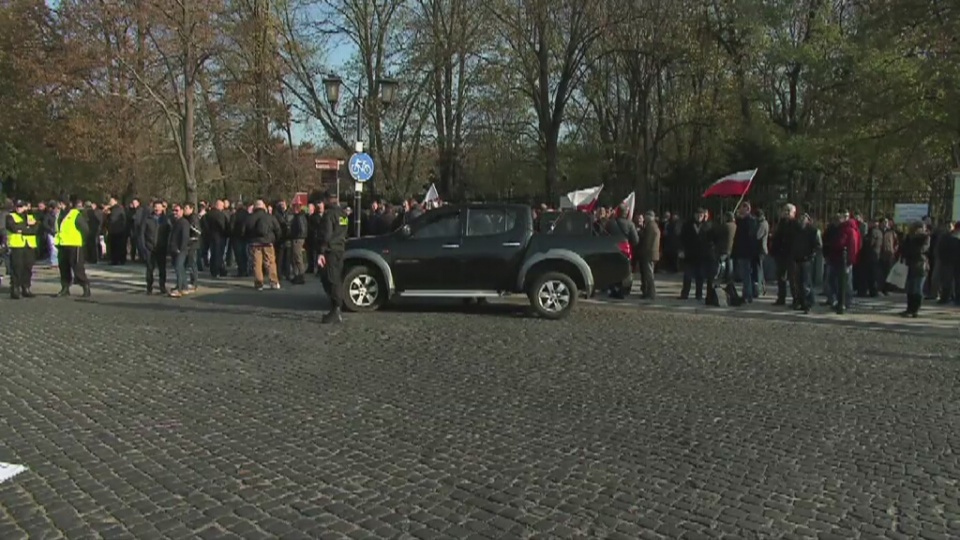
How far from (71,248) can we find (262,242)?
3.54 metres

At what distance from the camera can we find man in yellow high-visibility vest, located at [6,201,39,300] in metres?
15.4

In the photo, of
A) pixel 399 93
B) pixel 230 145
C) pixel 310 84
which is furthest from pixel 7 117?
pixel 399 93

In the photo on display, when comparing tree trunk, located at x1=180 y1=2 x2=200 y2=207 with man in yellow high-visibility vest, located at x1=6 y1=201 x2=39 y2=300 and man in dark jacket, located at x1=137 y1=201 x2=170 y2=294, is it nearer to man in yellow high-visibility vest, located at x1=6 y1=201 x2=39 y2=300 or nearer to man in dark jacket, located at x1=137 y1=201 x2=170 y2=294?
man in dark jacket, located at x1=137 y1=201 x2=170 y2=294

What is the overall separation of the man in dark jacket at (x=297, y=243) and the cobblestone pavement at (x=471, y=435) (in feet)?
24.1

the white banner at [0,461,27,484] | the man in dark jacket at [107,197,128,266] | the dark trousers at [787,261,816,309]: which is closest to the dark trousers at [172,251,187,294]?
the man in dark jacket at [107,197,128,266]

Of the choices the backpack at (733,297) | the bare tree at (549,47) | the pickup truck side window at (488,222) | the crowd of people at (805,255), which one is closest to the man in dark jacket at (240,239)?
the pickup truck side window at (488,222)

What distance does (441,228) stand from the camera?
13.7 m

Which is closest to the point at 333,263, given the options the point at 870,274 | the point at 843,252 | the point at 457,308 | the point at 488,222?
the point at 488,222

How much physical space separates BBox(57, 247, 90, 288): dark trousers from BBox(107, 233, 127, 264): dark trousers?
7.66 metres

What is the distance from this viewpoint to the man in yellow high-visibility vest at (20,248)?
1545 centimetres

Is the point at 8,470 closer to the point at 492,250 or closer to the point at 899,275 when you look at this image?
the point at 492,250

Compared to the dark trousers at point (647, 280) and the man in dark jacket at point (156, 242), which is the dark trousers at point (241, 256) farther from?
the dark trousers at point (647, 280)

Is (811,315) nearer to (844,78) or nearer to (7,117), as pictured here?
(844,78)

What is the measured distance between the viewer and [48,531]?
14.7 feet
